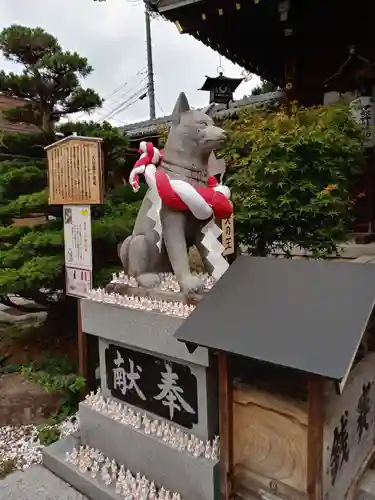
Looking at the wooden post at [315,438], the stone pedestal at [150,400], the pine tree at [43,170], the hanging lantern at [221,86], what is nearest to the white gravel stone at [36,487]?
the stone pedestal at [150,400]

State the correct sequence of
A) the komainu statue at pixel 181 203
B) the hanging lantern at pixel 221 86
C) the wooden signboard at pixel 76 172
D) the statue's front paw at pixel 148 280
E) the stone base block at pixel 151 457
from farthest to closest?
the hanging lantern at pixel 221 86 → the wooden signboard at pixel 76 172 → the statue's front paw at pixel 148 280 → the komainu statue at pixel 181 203 → the stone base block at pixel 151 457

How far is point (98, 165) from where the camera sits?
3199mm

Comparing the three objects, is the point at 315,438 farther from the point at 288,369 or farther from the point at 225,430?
the point at 225,430

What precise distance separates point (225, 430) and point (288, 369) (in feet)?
1.83

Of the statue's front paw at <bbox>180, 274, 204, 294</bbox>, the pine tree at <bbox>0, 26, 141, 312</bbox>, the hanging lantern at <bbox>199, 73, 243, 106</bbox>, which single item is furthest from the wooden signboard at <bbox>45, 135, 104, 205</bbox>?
the hanging lantern at <bbox>199, 73, 243, 106</bbox>

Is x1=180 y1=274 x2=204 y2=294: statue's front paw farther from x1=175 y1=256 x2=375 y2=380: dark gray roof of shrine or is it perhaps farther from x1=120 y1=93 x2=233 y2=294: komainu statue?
x1=175 y1=256 x2=375 y2=380: dark gray roof of shrine

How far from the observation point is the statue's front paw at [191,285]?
7.88 feet

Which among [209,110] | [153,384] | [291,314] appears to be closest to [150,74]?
[209,110]

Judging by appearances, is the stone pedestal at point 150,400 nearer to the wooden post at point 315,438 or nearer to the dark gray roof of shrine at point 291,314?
the dark gray roof of shrine at point 291,314

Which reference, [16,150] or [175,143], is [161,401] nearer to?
A: [175,143]

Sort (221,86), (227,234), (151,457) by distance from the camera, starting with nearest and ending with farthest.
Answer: (151,457) < (227,234) < (221,86)

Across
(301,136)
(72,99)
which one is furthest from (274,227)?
(72,99)

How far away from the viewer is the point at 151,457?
234 centimetres

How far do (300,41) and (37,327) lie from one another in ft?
17.7
